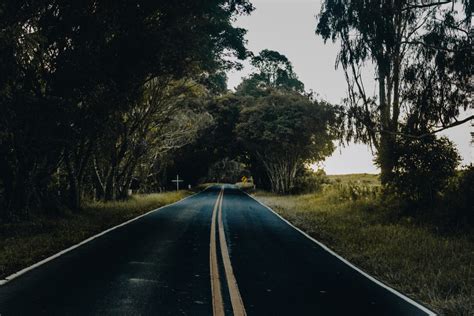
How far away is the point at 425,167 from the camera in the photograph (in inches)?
589

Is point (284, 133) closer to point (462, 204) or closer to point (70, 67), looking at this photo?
point (462, 204)

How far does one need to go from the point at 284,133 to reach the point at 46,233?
2503cm

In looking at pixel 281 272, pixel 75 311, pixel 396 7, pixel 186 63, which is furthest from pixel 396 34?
pixel 75 311

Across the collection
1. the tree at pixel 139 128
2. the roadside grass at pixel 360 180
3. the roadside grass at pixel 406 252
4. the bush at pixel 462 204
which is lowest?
the roadside grass at pixel 406 252

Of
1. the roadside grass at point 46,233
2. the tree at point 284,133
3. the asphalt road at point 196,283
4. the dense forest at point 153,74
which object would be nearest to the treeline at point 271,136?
the tree at point 284,133

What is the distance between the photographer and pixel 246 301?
590cm

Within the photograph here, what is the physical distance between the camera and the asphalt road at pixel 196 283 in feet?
18.2

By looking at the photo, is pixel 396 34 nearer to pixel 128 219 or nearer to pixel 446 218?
pixel 446 218

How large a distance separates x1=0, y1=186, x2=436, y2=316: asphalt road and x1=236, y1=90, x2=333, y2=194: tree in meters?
23.2

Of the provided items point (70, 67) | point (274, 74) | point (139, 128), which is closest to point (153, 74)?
point (70, 67)

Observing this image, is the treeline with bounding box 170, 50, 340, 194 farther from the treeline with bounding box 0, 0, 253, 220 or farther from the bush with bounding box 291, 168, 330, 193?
the treeline with bounding box 0, 0, 253, 220

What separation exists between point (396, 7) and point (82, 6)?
381 inches

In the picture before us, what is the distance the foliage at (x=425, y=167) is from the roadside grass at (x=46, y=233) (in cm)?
1062

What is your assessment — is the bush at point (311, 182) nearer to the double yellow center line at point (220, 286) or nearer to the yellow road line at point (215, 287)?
the double yellow center line at point (220, 286)
